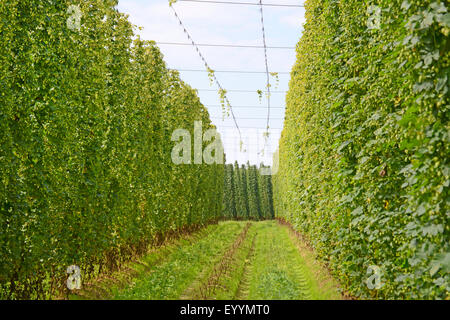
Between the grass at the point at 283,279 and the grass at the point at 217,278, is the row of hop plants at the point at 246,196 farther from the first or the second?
the grass at the point at 217,278

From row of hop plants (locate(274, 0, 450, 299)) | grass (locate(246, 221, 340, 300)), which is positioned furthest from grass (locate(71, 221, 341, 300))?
row of hop plants (locate(274, 0, 450, 299))

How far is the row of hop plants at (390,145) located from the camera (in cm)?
385

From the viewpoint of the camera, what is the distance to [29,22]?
6707mm

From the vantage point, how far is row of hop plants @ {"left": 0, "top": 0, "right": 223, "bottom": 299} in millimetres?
6301

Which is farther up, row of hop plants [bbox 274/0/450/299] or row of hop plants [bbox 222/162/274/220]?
row of hop plants [bbox 274/0/450/299]

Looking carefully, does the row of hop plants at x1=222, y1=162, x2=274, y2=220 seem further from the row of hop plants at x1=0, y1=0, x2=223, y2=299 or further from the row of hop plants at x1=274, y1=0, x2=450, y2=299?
the row of hop plants at x1=274, y1=0, x2=450, y2=299

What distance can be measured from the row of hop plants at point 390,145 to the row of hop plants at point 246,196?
41.7 m

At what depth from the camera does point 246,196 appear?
5131 centimetres

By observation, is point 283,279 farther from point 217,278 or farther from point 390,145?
point 390,145

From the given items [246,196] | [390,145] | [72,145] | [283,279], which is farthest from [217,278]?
[246,196]

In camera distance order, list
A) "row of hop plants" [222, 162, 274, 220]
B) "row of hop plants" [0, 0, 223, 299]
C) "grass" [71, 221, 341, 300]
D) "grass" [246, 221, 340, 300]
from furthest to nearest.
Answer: "row of hop plants" [222, 162, 274, 220], "grass" [71, 221, 341, 300], "grass" [246, 221, 340, 300], "row of hop plants" [0, 0, 223, 299]

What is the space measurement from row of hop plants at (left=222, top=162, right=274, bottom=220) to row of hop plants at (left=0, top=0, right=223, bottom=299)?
36209 millimetres

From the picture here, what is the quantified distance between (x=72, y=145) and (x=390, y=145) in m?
5.68
